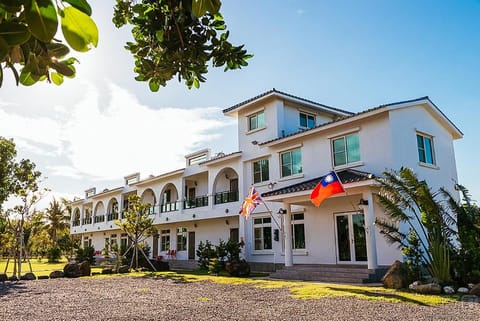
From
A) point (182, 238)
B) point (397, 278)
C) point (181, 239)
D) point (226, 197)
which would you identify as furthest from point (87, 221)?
point (397, 278)

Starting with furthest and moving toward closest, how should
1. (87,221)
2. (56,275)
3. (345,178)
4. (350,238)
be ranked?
(87,221)
(56,275)
(350,238)
(345,178)

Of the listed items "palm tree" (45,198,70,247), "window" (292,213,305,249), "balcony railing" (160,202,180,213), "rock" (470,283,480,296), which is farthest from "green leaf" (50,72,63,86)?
"palm tree" (45,198,70,247)

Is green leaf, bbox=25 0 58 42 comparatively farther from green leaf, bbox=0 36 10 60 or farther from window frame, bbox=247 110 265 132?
window frame, bbox=247 110 265 132

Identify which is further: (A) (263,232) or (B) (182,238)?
(B) (182,238)

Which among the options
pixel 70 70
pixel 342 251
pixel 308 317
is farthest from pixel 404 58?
pixel 70 70

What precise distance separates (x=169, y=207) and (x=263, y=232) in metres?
10.5

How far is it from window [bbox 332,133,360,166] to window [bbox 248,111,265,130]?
544cm

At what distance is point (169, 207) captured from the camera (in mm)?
29406

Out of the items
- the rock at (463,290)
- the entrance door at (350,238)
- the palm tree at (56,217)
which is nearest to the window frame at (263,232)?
the entrance door at (350,238)

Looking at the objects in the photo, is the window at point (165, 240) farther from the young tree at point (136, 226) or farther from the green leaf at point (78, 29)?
the green leaf at point (78, 29)

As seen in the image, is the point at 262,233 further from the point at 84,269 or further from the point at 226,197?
the point at 84,269

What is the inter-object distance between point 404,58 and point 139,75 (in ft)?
32.6

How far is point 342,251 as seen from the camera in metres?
17.2

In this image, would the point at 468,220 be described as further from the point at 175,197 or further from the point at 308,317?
the point at 175,197
